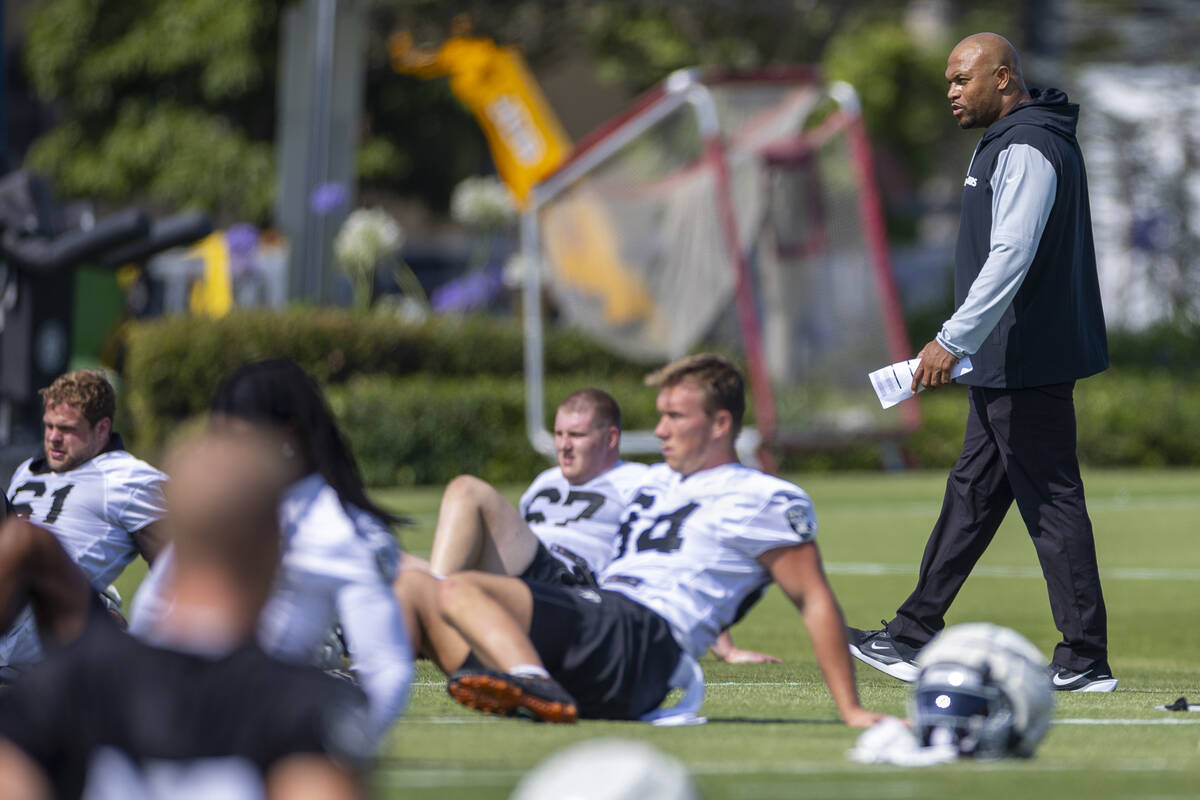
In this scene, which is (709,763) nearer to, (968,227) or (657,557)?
(657,557)

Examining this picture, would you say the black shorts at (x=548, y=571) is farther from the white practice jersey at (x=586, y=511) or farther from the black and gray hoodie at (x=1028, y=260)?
the black and gray hoodie at (x=1028, y=260)

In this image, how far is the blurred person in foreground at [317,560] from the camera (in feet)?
13.6

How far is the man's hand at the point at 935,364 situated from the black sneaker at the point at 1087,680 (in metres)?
1.16

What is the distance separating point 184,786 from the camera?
2.88m

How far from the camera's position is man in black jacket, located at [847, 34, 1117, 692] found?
6.95m

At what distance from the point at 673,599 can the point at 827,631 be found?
0.52 m

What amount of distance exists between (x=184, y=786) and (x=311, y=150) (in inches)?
830

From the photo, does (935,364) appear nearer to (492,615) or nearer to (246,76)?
(492,615)

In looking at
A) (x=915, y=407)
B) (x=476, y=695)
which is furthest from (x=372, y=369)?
(x=476, y=695)

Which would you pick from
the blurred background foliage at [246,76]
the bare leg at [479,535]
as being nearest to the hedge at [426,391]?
the blurred background foliage at [246,76]

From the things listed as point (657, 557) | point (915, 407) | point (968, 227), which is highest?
point (968, 227)

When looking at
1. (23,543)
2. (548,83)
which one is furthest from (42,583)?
(548,83)

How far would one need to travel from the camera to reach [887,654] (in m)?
7.18

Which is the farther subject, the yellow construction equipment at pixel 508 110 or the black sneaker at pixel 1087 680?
the yellow construction equipment at pixel 508 110
